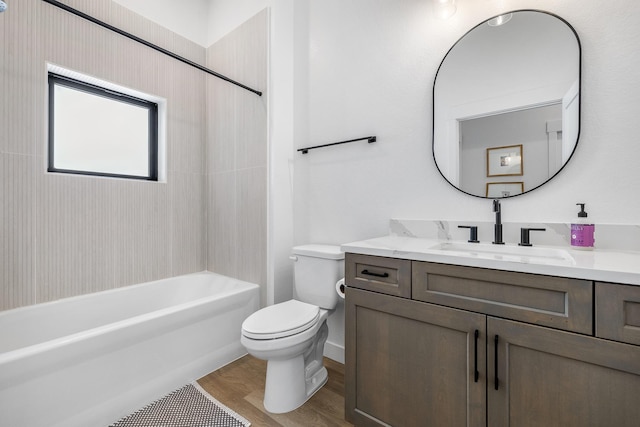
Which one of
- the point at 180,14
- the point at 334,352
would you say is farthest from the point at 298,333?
the point at 180,14

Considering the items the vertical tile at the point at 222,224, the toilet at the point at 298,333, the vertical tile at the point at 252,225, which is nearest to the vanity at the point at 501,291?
the toilet at the point at 298,333

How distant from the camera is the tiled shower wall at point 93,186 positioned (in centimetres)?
167

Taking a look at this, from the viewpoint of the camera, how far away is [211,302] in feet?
6.14

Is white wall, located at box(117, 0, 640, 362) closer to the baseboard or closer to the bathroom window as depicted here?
the baseboard

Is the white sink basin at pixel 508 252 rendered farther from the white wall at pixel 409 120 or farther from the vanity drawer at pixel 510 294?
the white wall at pixel 409 120

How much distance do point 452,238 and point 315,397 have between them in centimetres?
119

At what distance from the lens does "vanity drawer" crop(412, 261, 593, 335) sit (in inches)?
33.2

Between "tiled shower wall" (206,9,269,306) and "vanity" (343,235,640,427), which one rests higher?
"tiled shower wall" (206,9,269,306)

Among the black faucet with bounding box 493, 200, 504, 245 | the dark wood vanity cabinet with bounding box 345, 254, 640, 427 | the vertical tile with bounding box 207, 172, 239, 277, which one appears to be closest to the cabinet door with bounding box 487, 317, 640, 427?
the dark wood vanity cabinet with bounding box 345, 254, 640, 427

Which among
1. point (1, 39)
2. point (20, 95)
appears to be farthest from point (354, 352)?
point (1, 39)

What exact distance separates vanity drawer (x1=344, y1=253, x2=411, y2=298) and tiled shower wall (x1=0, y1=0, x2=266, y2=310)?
1017 mm

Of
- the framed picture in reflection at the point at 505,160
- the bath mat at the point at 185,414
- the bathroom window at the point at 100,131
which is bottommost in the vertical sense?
the bath mat at the point at 185,414

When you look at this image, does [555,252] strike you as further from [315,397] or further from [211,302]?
[211,302]

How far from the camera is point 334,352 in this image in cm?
202
